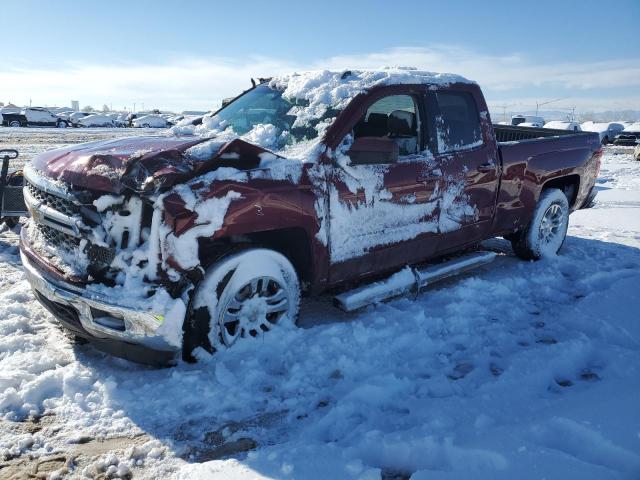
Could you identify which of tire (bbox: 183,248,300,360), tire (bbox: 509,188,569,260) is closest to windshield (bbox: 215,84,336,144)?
tire (bbox: 183,248,300,360)

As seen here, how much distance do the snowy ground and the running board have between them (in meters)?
0.17

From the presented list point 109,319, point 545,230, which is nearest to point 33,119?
point 545,230

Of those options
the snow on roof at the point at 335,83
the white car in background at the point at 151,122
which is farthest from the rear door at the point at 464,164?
the white car in background at the point at 151,122

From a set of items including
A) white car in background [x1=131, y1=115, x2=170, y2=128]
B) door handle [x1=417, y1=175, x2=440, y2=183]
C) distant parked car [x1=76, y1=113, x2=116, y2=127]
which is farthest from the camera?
white car in background [x1=131, y1=115, x2=170, y2=128]

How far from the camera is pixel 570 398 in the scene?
2.88m

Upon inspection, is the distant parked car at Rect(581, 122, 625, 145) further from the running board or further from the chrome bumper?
the chrome bumper

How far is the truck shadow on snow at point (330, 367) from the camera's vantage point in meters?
2.75

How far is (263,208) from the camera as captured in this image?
3223 mm

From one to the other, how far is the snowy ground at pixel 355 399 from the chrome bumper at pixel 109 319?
0.98 feet

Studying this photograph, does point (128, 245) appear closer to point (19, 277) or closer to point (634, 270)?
point (19, 277)

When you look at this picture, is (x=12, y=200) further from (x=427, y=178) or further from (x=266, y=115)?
(x=427, y=178)

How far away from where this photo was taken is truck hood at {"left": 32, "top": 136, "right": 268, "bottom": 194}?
292 centimetres

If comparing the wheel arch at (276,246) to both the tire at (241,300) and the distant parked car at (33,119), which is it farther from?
the distant parked car at (33,119)

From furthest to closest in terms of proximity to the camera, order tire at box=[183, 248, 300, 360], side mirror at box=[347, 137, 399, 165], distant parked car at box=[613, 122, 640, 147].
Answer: distant parked car at box=[613, 122, 640, 147] → side mirror at box=[347, 137, 399, 165] → tire at box=[183, 248, 300, 360]
